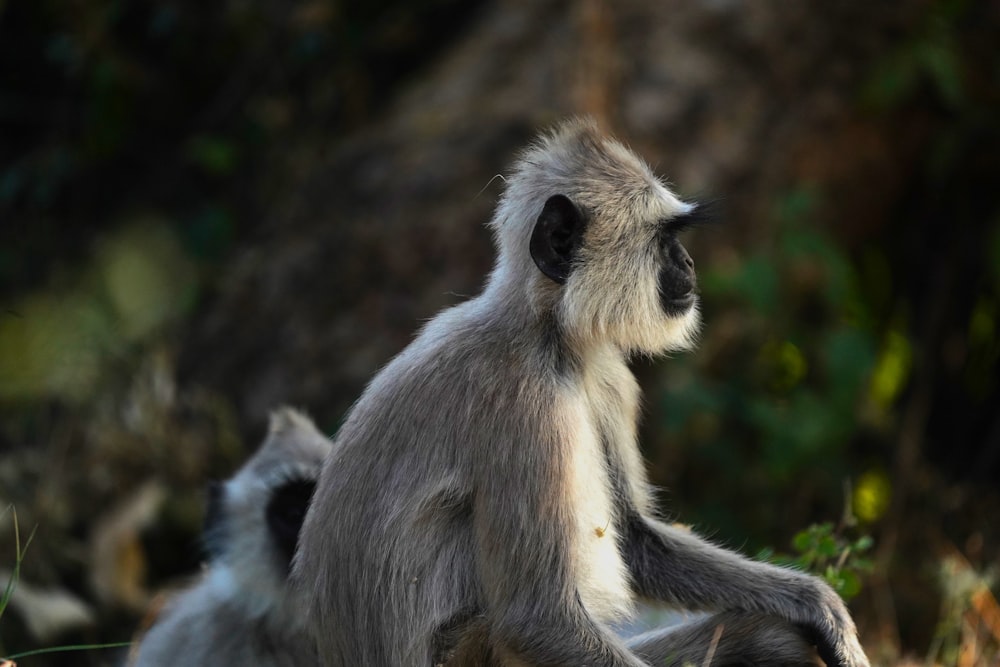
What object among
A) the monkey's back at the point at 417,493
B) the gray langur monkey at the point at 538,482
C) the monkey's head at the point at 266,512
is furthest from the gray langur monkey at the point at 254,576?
the monkey's back at the point at 417,493

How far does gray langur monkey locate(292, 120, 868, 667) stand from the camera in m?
3.13

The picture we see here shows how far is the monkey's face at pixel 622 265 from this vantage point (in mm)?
3387

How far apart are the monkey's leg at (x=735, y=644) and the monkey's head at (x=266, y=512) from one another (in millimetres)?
1784

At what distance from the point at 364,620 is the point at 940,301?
5537 millimetres

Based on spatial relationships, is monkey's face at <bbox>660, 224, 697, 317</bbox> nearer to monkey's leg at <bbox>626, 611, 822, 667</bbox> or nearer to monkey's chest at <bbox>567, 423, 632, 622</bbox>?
monkey's chest at <bbox>567, 423, 632, 622</bbox>

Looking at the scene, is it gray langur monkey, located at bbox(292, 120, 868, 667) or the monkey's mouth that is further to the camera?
the monkey's mouth

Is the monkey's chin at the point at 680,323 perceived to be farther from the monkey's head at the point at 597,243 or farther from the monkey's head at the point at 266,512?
the monkey's head at the point at 266,512

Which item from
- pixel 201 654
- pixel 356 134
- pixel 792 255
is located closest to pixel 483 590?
pixel 201 654

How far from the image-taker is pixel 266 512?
16.1 ft

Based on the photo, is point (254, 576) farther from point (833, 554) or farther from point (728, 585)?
point (833, 554)

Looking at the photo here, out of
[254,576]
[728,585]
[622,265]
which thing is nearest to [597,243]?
[622,265]

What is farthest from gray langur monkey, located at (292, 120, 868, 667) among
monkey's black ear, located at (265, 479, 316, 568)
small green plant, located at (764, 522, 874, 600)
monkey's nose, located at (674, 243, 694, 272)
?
monkey's black ear, located at (265, 479, 316, 568)

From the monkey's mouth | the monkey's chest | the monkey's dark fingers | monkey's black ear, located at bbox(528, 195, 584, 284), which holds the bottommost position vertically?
the monkey's dark fingers

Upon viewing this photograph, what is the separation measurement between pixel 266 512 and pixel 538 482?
2063 millimetres
